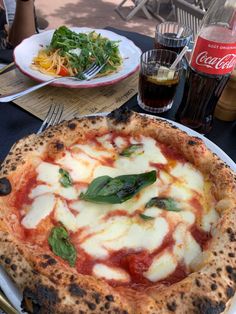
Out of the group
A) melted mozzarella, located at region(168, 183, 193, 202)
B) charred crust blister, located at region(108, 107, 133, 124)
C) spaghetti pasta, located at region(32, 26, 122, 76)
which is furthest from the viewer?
spaghetti pasta, located at region(32, 26, 122, 76)

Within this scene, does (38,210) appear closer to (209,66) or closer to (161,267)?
(161,267)

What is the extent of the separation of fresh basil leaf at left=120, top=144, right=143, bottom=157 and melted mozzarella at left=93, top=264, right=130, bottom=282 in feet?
1.79

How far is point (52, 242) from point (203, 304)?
0.53 meters

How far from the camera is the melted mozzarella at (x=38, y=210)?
4.31 feet

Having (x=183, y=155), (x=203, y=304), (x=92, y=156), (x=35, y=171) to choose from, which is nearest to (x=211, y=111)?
(x=183, y=155)

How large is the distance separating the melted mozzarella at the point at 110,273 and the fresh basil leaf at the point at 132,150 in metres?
0.55

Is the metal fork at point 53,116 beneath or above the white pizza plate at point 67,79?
beneath

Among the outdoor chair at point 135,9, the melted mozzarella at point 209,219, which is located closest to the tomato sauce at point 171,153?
the melted mozzarella at point 209,219

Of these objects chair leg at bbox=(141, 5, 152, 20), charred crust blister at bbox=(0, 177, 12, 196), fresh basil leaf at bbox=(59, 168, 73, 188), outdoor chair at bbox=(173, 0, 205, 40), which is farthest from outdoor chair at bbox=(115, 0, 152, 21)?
charred crust blister at bbox=(0, 177, 12, 196)

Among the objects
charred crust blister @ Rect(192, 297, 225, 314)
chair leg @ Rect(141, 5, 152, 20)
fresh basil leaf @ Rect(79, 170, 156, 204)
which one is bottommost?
chair leg @ Rect(141, 5, 152, 20)

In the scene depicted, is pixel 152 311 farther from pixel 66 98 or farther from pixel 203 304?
pixel 66 98

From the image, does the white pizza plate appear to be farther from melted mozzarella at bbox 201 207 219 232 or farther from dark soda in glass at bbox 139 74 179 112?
melted mozzarella at bbox 201 207 219 232

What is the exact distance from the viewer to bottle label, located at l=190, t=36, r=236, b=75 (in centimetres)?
174

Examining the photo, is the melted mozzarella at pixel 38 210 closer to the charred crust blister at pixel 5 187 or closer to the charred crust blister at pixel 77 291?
the charred crust blister at pixel 5 187
